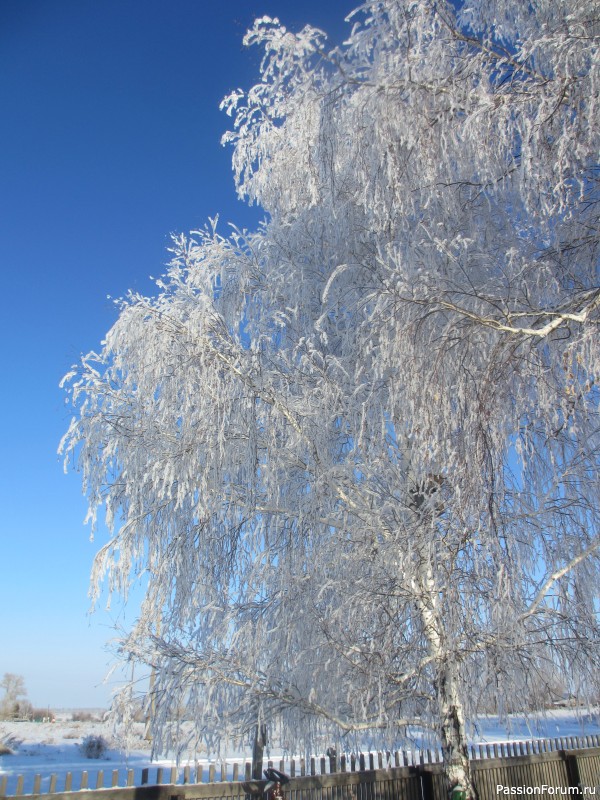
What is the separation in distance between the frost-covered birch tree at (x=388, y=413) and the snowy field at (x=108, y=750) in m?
0.41

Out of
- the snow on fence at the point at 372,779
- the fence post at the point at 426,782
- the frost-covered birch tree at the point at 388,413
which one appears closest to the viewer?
the frost-covered birch tree at the point at 388,413

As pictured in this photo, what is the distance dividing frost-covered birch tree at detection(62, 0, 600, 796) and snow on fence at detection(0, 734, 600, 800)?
16.9 inches

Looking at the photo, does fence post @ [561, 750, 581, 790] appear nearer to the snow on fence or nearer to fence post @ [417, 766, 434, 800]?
the snow on fence

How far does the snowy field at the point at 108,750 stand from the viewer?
15.8 ft

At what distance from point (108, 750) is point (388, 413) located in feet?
44.7

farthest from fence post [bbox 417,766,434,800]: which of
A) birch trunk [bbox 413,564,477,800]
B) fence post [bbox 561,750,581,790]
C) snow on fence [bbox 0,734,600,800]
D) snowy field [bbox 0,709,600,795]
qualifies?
fence post [bbox 561,750,581,790]

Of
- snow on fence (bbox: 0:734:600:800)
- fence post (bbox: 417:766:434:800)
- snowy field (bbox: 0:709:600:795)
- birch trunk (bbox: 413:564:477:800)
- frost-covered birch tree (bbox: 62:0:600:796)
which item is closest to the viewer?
frost-covered birch tree (bbox: 62:0:600:796)

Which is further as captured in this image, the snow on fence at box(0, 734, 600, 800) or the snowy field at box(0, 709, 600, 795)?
the snowy field at box(0, 709, 600, 795)

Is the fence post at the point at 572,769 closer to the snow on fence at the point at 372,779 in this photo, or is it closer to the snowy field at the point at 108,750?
the snow on fence at the point at 372,779

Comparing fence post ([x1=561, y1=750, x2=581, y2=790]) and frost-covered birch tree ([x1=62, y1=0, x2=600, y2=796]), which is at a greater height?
frost-covered birch tree ([x1=62, y1=0, x2=600, y2=796])

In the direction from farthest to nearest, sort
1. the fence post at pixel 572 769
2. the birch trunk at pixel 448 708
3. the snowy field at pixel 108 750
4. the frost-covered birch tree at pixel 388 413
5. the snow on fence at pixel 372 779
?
the fence post at pixel 572 769
the snowy field at pixel 108 750
the birch trunk at pixel 448 708
the snow on fence at pixel 372 779
the frost-covered birch tree at pixel 388 413

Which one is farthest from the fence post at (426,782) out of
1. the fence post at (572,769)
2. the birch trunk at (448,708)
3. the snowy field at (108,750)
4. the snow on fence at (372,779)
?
the fence post at (572,769)

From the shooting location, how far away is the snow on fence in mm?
4426

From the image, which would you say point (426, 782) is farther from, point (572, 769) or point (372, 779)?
point (572, 769)
